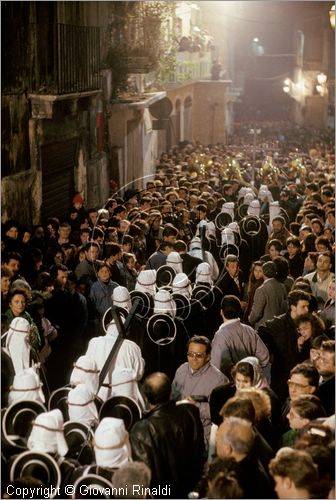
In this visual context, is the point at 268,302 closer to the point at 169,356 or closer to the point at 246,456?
the point at 169,356

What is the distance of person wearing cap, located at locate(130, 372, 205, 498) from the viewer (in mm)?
5734

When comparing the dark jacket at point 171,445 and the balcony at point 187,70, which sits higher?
the balcony at point 187,70

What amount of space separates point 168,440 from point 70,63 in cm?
1060

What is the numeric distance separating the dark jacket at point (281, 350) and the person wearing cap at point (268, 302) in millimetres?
981

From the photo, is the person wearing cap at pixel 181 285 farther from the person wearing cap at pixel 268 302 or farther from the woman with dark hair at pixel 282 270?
the woman with dark hair at pixel 282 270

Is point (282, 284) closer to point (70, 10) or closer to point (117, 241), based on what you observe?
point (117, 241)

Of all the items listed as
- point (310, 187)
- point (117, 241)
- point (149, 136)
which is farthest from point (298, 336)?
point (149, 136)

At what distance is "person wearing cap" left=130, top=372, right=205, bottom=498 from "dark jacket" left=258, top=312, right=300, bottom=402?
6.52ft

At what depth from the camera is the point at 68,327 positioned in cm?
905

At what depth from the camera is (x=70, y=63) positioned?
15.5 m

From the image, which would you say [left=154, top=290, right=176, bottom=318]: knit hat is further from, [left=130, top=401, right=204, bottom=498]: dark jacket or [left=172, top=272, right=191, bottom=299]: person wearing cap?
[left=130, top=401, right=204, bottom=498]: dark jacket

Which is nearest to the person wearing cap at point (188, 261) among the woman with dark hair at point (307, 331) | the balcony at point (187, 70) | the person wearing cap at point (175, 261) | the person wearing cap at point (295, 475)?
the person wearing cap at point (175, 261)

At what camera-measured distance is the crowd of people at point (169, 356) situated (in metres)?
5.24

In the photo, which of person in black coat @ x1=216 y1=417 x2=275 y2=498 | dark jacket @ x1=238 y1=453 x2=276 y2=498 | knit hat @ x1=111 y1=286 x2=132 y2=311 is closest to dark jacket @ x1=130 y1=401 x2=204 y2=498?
person in black coat @ x1=216 y1=417 x2=275 y2=498
